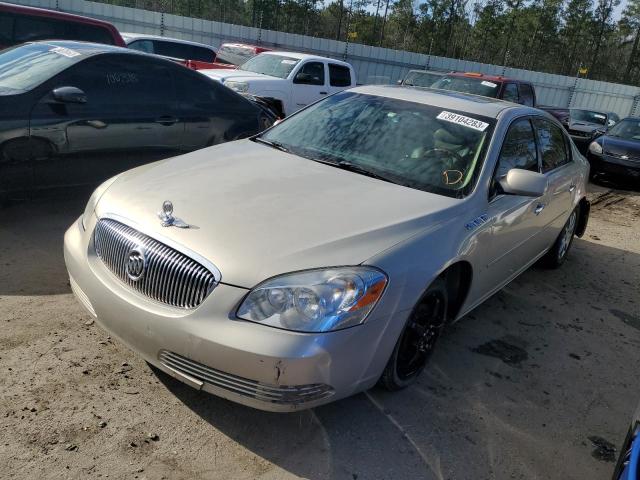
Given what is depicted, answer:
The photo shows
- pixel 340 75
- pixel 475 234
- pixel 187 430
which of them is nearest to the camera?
pixel 187 430

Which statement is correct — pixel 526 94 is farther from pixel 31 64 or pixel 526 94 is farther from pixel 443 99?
pixel 31 64

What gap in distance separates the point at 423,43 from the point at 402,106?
138ft

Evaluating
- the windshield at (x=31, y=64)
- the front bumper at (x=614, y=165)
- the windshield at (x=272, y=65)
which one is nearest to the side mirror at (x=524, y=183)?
the windshield at (x=31, y=64)

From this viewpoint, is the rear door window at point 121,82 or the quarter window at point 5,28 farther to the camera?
the quarter window at point 5,28

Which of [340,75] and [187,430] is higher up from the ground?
[340,75]

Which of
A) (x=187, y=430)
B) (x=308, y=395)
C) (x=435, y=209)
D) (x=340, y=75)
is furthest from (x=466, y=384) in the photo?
(x=340, y=75)

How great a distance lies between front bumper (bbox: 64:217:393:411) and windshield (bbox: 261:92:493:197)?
1.22 metres

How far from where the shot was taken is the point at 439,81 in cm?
1176

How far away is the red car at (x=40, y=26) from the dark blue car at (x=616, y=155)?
976 cm

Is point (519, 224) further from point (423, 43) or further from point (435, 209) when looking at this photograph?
point (423, 43)

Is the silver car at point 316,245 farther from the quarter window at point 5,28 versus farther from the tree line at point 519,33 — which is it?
the tree line at point 519,33

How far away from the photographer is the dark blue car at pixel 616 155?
35.8ft

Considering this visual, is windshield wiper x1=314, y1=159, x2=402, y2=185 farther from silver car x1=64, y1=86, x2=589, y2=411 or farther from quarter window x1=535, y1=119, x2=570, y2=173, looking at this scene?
quarter window x1=535, y1=119, x2=570, y2=173

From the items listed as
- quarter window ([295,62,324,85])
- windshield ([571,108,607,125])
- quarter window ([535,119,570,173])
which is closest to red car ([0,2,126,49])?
quarter window ([295,62,324,85])
